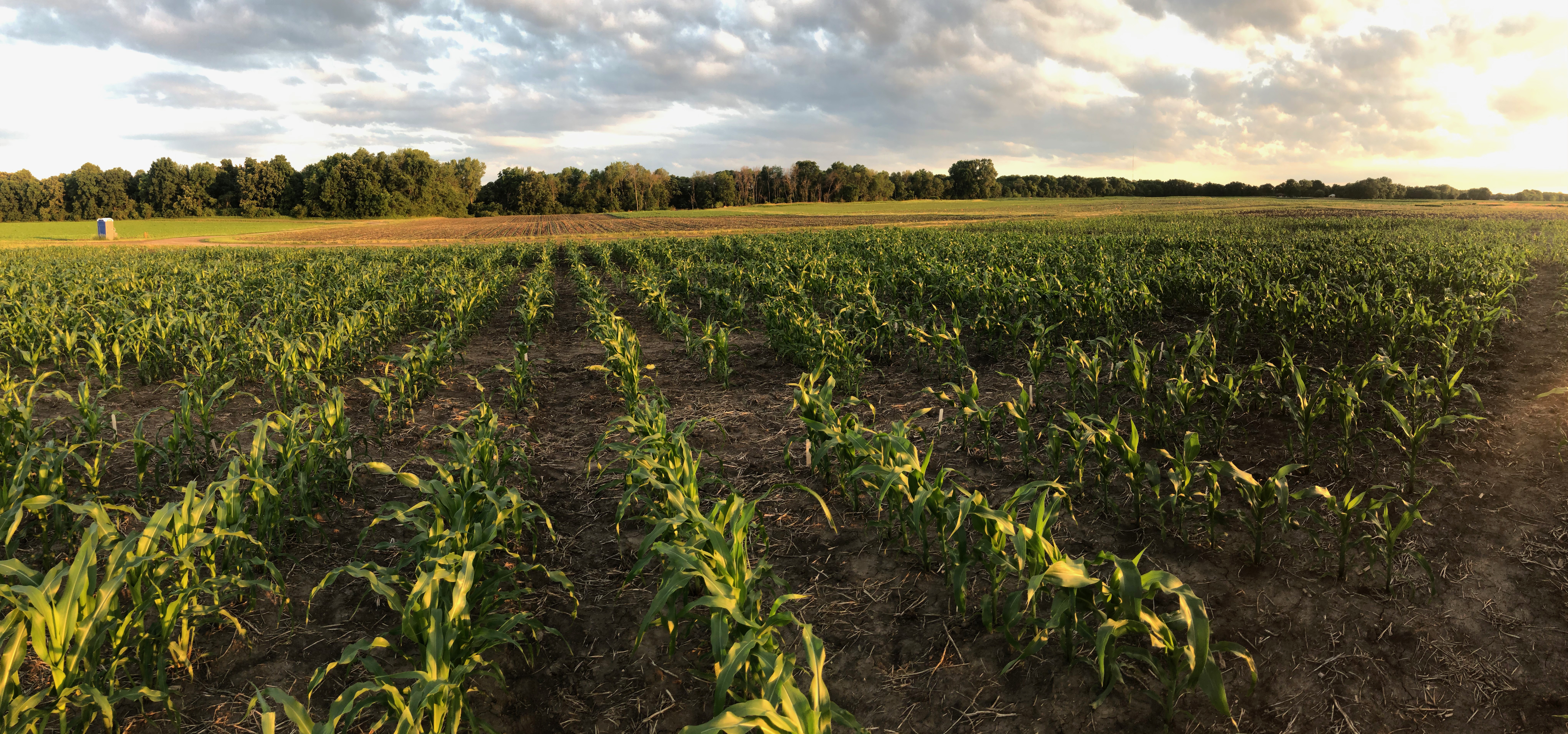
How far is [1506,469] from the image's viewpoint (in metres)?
4.43

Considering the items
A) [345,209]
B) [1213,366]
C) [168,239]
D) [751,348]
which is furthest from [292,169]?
[1213,366]

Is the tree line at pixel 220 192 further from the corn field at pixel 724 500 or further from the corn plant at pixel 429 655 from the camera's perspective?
the corn plant at pixel 429 655

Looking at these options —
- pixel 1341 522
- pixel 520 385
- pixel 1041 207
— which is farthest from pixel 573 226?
pixel 1341 522

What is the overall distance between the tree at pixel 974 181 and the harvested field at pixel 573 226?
49360 mm

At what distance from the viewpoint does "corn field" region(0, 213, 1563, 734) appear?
99.3 inches

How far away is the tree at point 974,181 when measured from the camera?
10788 cm

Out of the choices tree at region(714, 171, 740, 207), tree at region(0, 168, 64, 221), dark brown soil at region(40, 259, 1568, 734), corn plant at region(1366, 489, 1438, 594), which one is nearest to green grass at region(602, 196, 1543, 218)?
tree at region(714, 171, 740, 207)

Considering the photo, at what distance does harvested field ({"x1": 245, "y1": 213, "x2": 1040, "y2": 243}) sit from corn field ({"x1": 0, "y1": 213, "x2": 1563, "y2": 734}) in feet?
112

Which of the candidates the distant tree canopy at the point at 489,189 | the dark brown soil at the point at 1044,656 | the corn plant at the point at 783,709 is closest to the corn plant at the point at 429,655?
the dark brown soil at the point at 1044,656

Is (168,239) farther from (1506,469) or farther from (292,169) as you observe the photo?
(1506,469)

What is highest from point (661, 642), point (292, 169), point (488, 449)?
point (292, 169)

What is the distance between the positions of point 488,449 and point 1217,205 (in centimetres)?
8034

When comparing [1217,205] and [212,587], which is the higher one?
[1217,205]

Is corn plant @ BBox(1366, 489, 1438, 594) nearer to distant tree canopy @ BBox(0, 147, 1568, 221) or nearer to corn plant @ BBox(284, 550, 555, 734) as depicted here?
corn plant @ BBox(284, 550, 555, 734)
